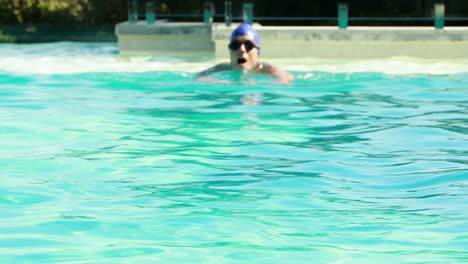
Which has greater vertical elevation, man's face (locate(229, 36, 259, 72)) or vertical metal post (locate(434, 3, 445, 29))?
vertical metal post (locate(434, 3, 445, 29))

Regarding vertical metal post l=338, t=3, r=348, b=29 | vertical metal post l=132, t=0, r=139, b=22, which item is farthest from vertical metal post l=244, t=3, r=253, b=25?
vertical metal post l=132, t=0, r=139, b=22

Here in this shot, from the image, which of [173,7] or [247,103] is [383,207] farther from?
[173,7]

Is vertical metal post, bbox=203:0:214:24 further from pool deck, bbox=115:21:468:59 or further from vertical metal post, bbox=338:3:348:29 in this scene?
vertical metal post, bbox=338:3:348:29

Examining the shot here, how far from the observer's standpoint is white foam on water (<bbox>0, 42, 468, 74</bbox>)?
36.6 feet

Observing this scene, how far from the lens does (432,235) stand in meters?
3.77

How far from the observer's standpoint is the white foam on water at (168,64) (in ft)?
36.6

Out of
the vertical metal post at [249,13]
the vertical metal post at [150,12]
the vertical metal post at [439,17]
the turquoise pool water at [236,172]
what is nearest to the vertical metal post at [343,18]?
the vertical metal post at [439,17]

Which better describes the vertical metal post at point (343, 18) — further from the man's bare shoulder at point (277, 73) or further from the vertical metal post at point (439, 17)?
the man's bare shoulder at point (277, 73)

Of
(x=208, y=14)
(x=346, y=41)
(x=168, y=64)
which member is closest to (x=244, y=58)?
(x=168, y=64)

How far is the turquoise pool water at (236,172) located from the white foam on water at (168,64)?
120cm

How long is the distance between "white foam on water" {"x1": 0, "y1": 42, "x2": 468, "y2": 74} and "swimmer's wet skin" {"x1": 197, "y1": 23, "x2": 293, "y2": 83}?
3.93ft

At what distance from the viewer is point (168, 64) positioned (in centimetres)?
1216

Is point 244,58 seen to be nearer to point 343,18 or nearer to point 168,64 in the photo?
point 168,64

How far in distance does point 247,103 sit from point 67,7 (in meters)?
11.3
